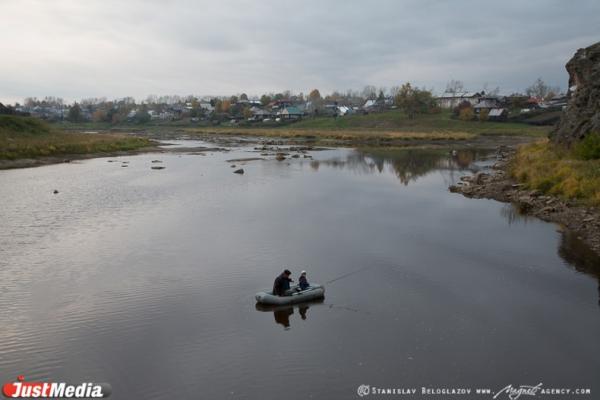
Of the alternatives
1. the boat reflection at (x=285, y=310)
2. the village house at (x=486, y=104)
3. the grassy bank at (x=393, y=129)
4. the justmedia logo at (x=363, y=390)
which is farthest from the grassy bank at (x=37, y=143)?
the village house at (x=486, y=104)

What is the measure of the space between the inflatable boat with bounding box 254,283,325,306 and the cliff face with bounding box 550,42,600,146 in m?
36.2

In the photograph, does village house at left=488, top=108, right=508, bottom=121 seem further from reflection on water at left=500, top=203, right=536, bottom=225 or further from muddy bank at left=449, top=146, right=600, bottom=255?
reflection on water at left=500, top=203, right=536, bottom=225

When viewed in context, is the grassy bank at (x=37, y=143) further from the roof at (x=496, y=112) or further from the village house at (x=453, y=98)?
the village house at (x=453, y=98)

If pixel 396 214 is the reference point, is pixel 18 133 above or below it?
above

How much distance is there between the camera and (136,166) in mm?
67438

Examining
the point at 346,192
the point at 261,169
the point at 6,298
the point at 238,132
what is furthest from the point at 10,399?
the point at 238,132

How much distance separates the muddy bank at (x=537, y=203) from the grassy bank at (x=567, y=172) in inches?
30.8

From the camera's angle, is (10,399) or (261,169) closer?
(10,399)

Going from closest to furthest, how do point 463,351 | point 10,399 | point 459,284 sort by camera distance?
point 10,399, point 463,351, point 459,284

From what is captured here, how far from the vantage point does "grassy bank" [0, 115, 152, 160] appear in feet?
227

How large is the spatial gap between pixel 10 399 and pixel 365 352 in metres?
10.9

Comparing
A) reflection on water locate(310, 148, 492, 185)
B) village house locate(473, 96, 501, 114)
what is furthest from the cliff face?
village house locate(473, 96, 501, 114)

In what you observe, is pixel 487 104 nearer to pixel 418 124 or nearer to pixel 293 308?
pixel 418 124

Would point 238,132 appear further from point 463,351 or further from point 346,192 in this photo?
point 463,351
